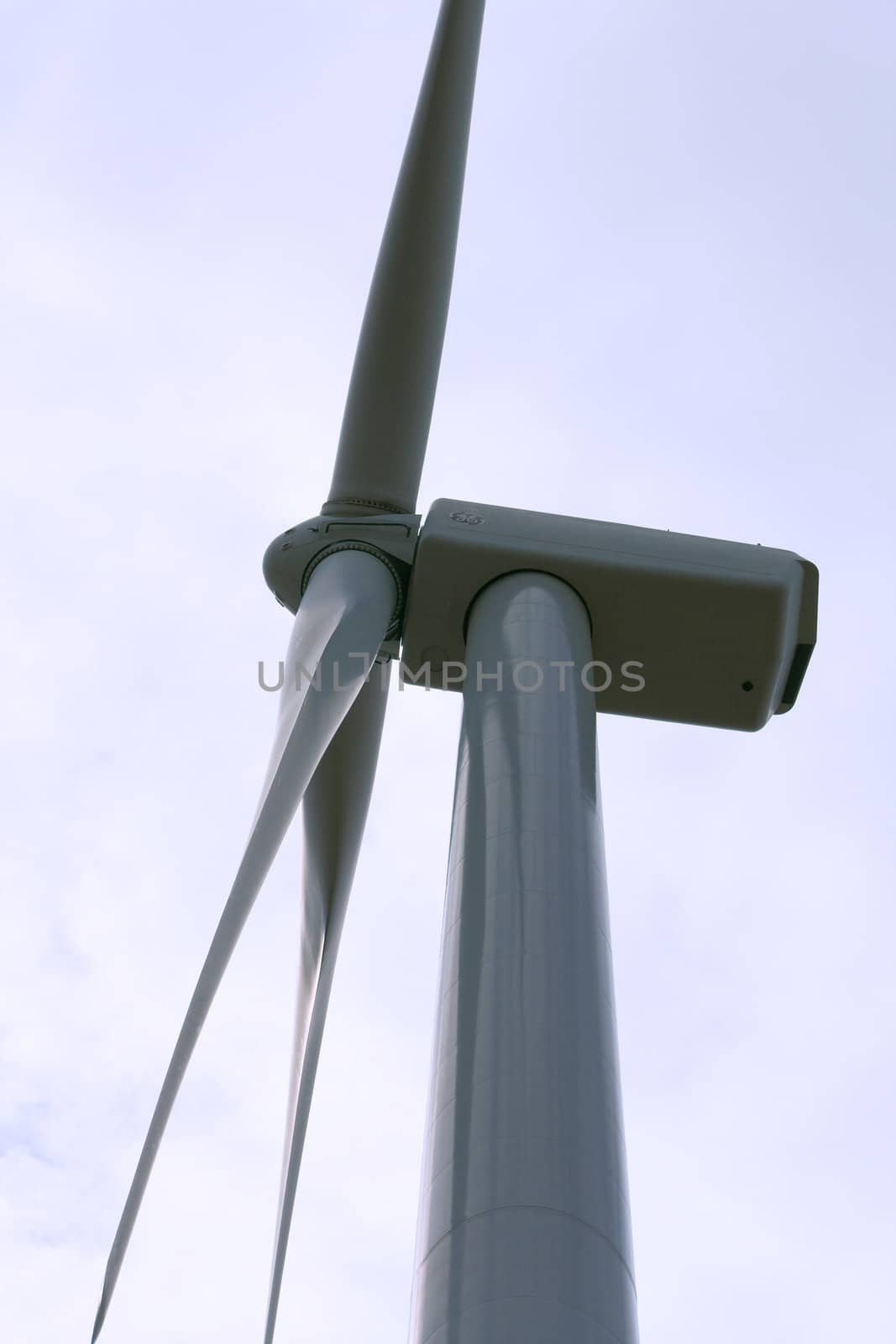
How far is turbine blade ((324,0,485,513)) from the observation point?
30.6 feet

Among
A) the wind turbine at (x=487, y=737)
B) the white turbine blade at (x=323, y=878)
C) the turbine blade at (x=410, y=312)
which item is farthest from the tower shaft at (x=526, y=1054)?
the turbine blade at (x=410, y=312)

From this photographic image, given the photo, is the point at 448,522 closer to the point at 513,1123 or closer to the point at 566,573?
the point at 566,573

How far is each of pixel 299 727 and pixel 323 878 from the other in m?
2.27

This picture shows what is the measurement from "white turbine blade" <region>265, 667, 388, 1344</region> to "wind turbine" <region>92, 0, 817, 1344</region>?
0.7 inches

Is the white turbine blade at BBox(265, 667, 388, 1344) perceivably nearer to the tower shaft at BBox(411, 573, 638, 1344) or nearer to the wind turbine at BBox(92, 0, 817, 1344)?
the wind turbine at BBox(92, 0, 817, 1344)

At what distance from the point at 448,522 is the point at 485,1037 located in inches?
170

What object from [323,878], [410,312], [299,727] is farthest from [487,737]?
[410,312]

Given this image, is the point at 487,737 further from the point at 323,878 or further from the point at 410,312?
the point at 410,312

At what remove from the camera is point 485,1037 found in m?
5.11

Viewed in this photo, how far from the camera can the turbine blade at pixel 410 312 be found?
9.33 metres

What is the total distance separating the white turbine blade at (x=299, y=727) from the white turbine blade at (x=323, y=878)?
1.13 m

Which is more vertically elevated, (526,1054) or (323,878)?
(323,878)

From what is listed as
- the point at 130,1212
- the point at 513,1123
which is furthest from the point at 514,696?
the point at 130,1212

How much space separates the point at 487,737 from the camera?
6.70m
